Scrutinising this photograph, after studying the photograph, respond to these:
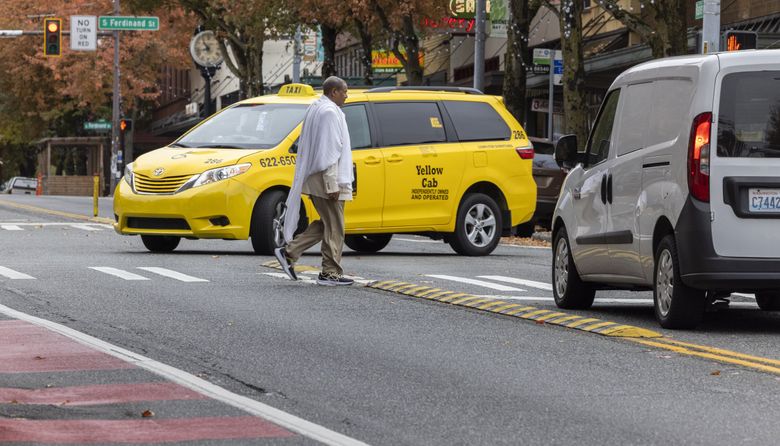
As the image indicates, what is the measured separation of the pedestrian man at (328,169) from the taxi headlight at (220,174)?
4.05 meters

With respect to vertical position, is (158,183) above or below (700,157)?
below

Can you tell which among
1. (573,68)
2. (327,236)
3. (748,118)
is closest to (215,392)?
(748,118)

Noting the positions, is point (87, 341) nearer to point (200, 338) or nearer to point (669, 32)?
point (200, 338)

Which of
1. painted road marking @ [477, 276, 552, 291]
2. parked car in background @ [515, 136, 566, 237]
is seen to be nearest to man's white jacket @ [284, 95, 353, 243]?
painted road marking @ [477, 276, 552, 291]

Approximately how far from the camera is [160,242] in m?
20.7

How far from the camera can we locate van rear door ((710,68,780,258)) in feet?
35.7

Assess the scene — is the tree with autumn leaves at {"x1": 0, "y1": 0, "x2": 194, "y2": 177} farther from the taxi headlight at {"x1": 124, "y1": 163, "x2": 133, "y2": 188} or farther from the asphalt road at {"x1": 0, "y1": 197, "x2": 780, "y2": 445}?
the asphalt road at {"x1": 0, "y1": 197, "x2": 780, "y2": 445}

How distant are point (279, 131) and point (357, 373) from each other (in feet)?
36.0

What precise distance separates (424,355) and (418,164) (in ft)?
34.1

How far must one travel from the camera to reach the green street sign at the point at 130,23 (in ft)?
159

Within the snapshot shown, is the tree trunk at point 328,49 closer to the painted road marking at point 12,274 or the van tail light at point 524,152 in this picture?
the van tail light at point 524,152

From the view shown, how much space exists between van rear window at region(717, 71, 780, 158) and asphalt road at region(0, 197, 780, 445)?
3.94 ft

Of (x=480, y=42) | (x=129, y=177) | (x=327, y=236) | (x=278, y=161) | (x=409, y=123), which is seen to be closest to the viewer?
(x=327, y=236)

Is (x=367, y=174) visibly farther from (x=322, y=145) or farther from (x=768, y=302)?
(x=768, y=302)
